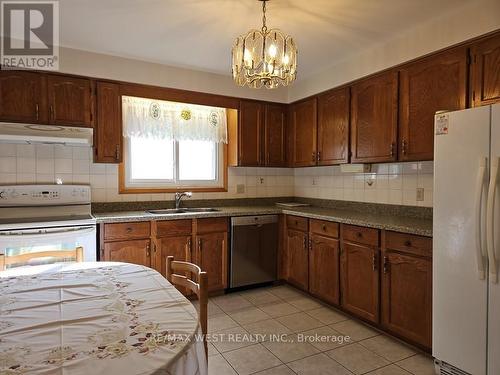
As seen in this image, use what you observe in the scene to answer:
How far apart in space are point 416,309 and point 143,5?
2.81 meters

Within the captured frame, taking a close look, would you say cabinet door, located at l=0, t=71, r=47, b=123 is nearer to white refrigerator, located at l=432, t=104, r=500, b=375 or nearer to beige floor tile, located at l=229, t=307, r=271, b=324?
beige floor tile, located at l=229, t=307, r=271, b=324

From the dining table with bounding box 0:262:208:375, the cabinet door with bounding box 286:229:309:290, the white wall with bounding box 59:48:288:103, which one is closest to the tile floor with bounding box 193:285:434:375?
the cabinet door with bounding box 286:229:309:290

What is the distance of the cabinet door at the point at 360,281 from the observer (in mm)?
2580

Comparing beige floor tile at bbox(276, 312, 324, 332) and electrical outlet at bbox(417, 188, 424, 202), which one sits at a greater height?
electrical outlet at bbox(417, 188, 424, 202)

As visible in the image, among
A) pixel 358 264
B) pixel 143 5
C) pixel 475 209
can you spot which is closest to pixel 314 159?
pixel 358 264

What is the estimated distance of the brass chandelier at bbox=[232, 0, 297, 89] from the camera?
1.92 meters

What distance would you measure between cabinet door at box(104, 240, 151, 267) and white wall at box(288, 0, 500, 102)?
2449 mm

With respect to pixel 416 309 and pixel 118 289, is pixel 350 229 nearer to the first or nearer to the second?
pixel 416 309

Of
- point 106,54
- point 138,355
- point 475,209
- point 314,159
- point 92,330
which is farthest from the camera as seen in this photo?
point 314,159

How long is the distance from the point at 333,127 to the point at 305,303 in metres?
1.80

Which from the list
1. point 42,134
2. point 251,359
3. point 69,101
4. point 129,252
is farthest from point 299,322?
point 69,101

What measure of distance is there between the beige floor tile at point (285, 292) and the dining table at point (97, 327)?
2.13 m

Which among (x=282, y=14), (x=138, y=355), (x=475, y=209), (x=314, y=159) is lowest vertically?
(x=138, y=355)

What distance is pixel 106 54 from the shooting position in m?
3.05
